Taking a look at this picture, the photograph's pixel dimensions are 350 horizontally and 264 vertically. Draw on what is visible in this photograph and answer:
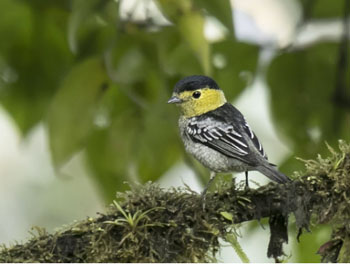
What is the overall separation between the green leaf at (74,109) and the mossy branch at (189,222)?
2.73 feet

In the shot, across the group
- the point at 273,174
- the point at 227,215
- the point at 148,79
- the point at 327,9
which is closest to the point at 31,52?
the point at 148,79

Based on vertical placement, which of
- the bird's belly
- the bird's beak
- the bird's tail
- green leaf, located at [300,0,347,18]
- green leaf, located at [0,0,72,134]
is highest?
green leaf, located at [0,0,72,134]

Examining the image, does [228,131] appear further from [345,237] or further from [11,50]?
[11,50]

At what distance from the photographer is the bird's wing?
3.14 meters

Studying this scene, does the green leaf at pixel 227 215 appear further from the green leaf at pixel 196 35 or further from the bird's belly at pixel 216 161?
the green leaf at pixel 196 35

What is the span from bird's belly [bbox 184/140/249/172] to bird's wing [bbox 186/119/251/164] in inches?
0.9

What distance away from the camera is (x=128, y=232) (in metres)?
2.38

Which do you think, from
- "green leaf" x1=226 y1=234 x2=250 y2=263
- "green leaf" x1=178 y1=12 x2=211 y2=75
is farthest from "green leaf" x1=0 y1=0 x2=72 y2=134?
"green leaf" x1=226 y1=234 x2=250 y2=263

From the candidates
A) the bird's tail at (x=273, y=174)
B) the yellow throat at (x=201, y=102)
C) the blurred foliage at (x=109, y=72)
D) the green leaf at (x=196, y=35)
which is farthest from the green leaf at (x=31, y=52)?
the bird's tail at (x=273, y=174)

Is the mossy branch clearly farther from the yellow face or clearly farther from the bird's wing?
the yellow face

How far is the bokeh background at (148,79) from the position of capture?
3.32 meters

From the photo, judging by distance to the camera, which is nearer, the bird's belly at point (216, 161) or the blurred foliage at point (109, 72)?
the bird's belly at point (216, 161)

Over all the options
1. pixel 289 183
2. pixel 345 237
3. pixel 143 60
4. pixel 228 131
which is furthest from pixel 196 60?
pixel 345 237

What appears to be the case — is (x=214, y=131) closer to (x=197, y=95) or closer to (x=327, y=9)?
(x=197, y=95)
